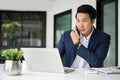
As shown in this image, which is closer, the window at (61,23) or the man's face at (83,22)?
the man's face at (83,22)

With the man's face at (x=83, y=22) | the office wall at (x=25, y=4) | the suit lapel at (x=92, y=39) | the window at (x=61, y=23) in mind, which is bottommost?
the suit lapel at (x=92, y=39)

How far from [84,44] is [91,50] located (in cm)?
11

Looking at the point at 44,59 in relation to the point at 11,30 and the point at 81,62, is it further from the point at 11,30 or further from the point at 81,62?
the point at 11,30

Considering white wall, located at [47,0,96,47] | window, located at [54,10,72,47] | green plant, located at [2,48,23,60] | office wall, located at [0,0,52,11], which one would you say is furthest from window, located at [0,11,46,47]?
green plant, located at [2,48,23,60]

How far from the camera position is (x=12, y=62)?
67.7 inches

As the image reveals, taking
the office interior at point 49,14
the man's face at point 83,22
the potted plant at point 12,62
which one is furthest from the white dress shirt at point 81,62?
the office interior at point 49,14

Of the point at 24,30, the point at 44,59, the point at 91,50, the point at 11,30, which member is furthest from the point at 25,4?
the point at 44,59

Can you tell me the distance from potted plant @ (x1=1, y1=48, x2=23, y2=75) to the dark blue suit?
678mm

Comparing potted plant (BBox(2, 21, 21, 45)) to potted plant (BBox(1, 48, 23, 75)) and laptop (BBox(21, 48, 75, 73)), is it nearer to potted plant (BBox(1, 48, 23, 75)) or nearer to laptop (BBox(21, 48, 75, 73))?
laptop (BBox(21, 48, 75, 73))

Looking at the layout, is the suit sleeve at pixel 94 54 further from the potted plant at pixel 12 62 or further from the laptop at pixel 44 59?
the potted plant at pixel 12 62

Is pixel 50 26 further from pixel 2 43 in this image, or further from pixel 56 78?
pixel 56 78

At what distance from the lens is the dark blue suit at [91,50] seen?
223 cm

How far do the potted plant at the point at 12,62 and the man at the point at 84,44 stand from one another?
26.7 inches

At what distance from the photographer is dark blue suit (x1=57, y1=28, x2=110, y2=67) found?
2.23 metres
